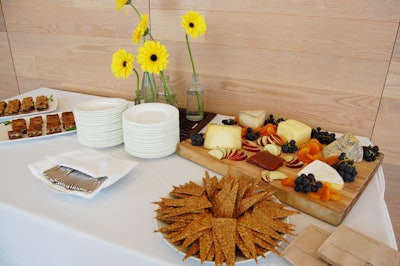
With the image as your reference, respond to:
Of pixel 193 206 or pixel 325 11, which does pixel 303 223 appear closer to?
pixel 193 206

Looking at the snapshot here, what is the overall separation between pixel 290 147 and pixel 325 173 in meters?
0.17

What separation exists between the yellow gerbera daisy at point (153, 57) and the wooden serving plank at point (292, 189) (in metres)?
0.25

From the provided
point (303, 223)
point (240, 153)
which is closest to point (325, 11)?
point (240, 153)

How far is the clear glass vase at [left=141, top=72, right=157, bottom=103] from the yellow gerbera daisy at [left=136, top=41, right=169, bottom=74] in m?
0.18

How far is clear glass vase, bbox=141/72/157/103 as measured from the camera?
1129 mm

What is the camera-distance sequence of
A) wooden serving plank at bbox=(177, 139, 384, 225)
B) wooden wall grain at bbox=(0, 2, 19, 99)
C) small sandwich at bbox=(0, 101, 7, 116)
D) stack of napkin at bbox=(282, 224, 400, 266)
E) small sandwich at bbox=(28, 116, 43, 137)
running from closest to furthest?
1. stack of napkin at bbox=(282, 224, 400, 266)
2. wooden serving plank at bbox=(177, 139, 384, 225)
3. small sandwich at bbox=(28, 116, 43, 137)
4. small sandwich at bbox=(0, 101, 7, 116)
5. wooden wall grain at bbox=(0, 2, 19, 99)

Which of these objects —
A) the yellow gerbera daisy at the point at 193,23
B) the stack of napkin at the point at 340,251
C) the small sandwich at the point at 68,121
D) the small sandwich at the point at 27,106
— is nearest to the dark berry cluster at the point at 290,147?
the stack of napkin at the point at 340,251

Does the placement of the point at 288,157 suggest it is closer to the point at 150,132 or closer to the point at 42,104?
the point at 150,132

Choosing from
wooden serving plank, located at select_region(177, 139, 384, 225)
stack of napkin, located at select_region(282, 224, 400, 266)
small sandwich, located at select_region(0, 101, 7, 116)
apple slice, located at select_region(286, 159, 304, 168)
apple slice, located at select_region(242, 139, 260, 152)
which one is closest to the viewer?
stack of napkin, located at select_region(282, 224, 400, 266)

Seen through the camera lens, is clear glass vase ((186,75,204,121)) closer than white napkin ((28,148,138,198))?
No

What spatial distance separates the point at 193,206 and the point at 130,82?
0.99m

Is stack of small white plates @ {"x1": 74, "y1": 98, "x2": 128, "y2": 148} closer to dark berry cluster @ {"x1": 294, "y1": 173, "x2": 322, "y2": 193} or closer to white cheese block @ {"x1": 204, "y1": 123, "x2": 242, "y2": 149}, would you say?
white cheese block @ {"x1": 204, "y1": 123, "x2": 242, "y2": 149}

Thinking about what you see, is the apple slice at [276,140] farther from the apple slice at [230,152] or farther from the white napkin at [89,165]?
the white napkin at [89,165]

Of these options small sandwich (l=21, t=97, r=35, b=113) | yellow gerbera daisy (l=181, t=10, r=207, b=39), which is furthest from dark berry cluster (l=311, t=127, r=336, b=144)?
small sandwich (l=21, t=97, r=35, b=113)
